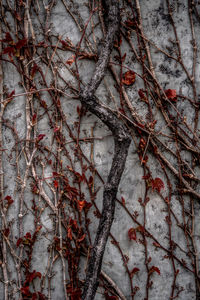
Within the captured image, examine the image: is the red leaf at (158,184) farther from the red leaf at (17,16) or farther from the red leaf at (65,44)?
the red leaf at (17,16)

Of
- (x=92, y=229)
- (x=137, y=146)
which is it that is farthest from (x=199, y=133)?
(x=92, y=229)

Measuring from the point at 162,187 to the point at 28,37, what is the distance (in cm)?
138

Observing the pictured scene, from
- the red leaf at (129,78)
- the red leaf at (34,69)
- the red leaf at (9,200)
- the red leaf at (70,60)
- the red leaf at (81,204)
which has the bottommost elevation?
the red leaf at (81,204)

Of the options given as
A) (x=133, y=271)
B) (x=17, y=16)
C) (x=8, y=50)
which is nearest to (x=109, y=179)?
(x=133, y=271)

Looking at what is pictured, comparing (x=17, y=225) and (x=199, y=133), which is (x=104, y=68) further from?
(x=17, y=225)

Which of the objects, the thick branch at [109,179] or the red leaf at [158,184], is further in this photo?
the red leaf at [158,184]

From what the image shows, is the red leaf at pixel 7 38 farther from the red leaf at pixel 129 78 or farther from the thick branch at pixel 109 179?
the red leaf at pixel 129 78

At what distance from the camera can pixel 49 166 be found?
1.74 meters

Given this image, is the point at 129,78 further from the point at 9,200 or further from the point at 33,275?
the point at 33,275

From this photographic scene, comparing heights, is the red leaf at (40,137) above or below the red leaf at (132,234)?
above

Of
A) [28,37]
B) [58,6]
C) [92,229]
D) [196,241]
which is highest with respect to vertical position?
[58,6]

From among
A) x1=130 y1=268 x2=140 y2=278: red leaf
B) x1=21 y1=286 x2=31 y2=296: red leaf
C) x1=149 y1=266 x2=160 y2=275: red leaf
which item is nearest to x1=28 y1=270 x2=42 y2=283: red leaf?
x1=21 y1=286 x2=31 y2=296: red leaf

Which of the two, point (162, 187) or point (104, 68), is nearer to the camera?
point (104, 68)

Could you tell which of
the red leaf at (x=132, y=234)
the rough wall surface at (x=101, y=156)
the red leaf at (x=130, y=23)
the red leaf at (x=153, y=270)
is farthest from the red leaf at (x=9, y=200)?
the red leaf at (x=130, y=23)
